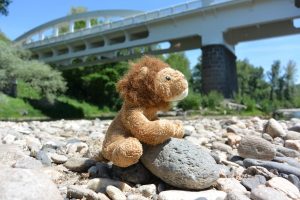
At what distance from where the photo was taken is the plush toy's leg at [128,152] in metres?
3.26

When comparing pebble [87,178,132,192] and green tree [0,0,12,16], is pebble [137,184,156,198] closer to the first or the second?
pebble [87,178,132,192]

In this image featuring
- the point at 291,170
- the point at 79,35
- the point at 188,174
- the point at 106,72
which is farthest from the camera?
the point at 106,72

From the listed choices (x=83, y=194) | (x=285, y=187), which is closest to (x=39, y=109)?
(x=83, y=194)

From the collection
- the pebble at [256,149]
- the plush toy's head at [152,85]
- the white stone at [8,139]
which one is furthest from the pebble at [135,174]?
the white stone at [8,139]

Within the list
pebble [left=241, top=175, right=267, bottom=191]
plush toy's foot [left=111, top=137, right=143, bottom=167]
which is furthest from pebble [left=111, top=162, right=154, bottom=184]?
pebble [left=241, top=175, right=267, bottom=191]

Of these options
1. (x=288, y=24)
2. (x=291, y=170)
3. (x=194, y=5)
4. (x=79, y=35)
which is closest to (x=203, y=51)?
(x=194, y=5)

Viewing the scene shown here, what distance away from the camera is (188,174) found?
3.29m

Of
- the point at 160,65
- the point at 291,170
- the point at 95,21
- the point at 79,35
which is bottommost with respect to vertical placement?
the point at 291,170

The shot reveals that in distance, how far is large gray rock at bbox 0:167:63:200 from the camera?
2506mm

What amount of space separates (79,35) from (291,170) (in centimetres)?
3378

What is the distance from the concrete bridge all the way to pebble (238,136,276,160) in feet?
71.1

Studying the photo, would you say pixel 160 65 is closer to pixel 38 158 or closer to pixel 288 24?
pixel 38 158

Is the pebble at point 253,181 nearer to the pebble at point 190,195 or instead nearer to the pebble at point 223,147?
the pebble at point 190,195

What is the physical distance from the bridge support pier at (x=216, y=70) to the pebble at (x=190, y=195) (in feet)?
77.0
